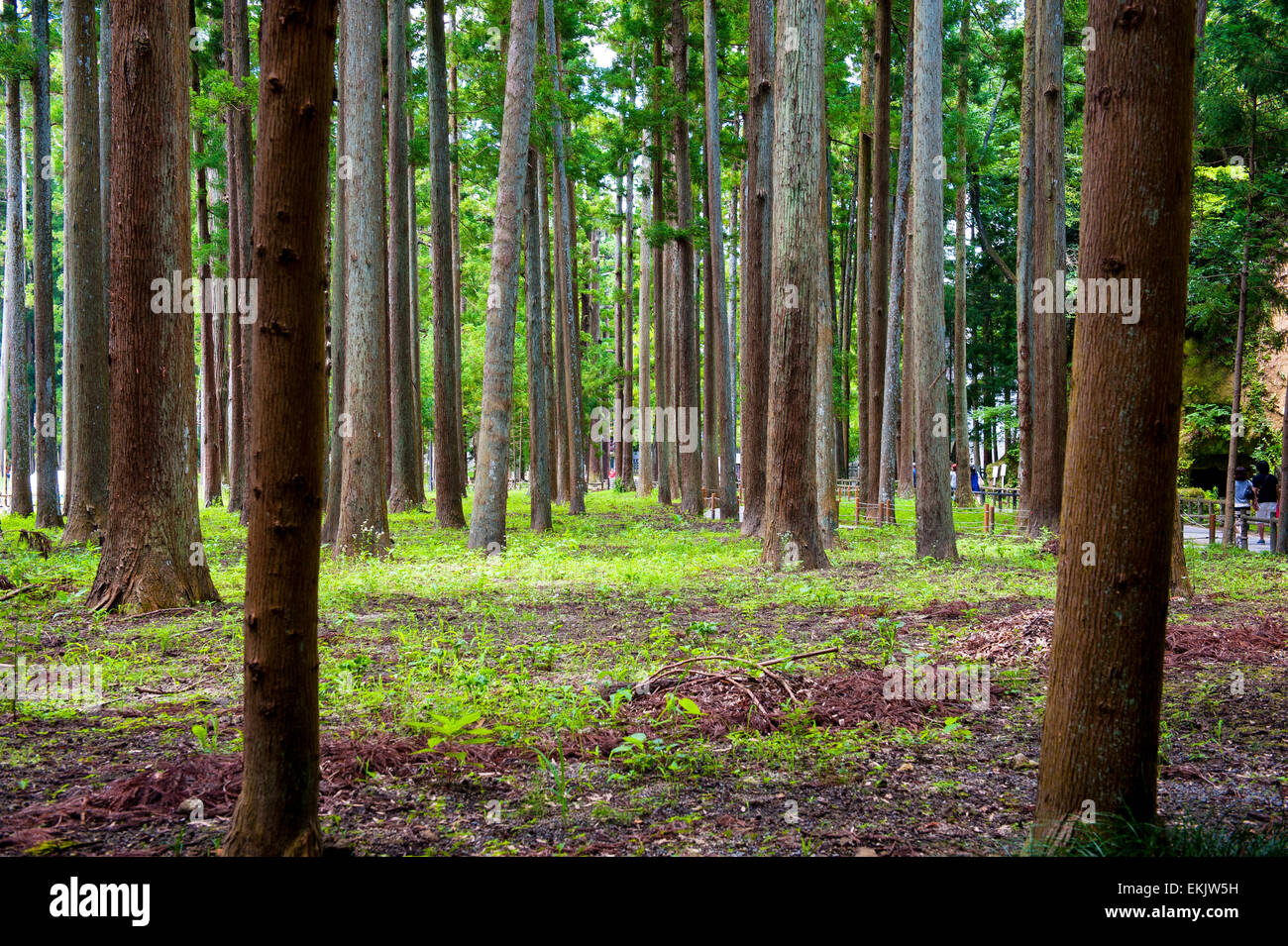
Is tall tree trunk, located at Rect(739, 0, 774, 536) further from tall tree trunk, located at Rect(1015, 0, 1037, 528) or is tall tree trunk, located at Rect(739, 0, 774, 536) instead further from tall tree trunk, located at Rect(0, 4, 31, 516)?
tall tree trunk, located at Rect(0, 4, 31, 516)

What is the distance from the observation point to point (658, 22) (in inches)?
846

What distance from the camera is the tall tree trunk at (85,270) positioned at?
13203 millimetres

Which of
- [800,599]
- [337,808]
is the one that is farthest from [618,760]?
[800,599]

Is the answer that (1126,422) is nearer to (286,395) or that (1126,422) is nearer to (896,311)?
(286,395)

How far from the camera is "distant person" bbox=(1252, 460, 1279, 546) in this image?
56.5ft

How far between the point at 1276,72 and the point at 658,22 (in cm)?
1273

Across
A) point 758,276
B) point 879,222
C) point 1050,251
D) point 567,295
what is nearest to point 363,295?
point 758,276

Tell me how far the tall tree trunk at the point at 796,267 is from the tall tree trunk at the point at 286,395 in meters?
8.85

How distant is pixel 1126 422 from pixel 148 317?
7.87m

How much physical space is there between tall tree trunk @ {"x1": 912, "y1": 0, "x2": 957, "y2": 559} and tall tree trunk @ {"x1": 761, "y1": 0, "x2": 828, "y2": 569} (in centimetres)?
152

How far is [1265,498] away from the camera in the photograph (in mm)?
17938

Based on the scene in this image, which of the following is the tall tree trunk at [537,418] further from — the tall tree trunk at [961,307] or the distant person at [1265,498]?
the distant person at [1265,498]

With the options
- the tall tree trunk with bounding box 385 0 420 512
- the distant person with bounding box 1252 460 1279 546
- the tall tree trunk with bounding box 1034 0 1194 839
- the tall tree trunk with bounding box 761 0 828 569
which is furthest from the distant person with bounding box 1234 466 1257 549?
the tall tree trunk with bounding box 385 0 420 512
